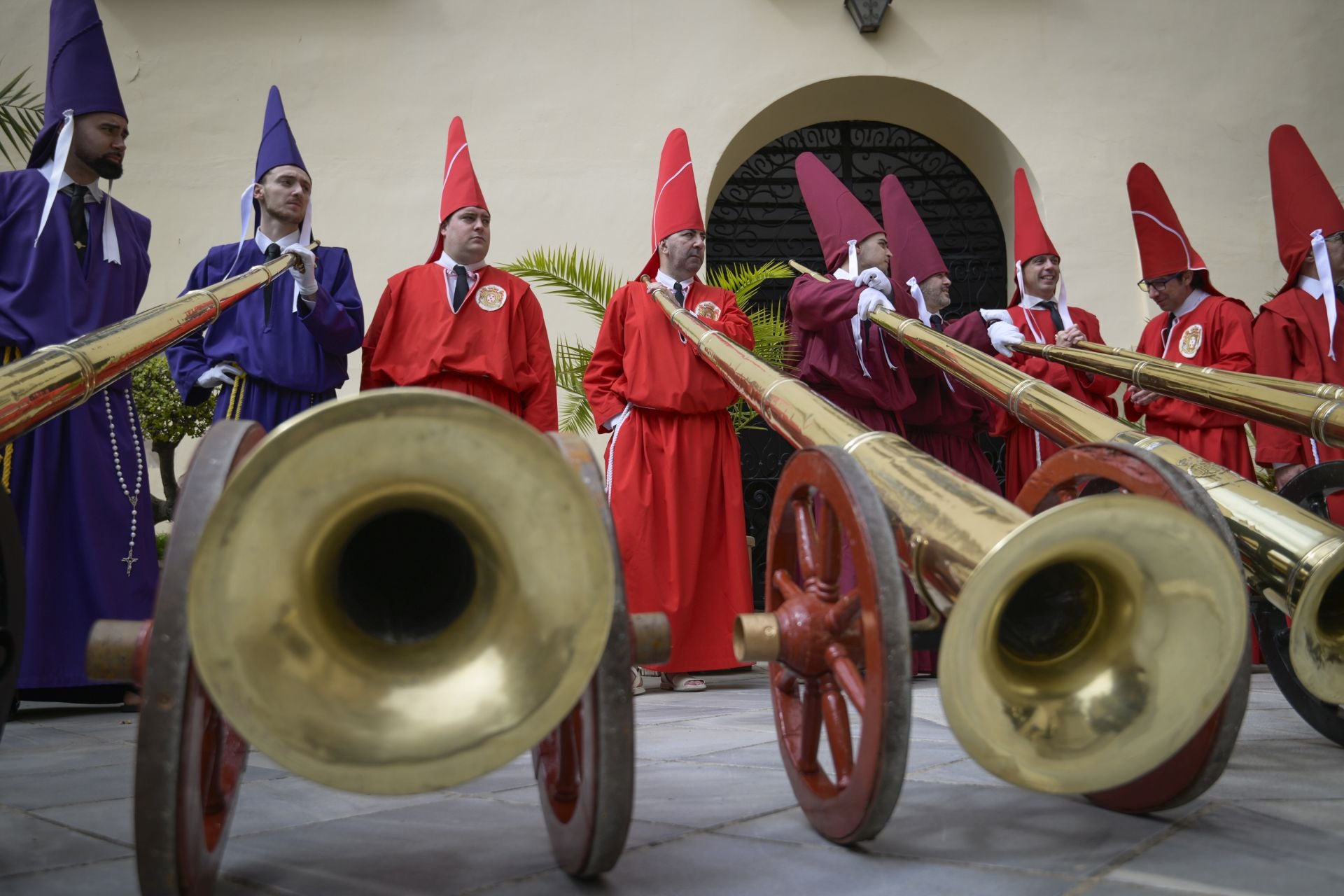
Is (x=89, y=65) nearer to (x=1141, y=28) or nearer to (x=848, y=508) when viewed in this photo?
(x=848, y=508)

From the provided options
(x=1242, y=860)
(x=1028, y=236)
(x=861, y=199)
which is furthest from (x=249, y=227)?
(x=861, y=199)

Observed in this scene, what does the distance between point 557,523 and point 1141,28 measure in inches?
332

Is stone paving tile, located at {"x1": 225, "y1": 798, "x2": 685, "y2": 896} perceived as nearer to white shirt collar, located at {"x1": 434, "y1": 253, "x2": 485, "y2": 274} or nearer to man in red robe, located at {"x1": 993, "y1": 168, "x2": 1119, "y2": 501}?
white shirt collar, located at {"x1": 434, "y1": 253, "x2": 485, "y2": 274}

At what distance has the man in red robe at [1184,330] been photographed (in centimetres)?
509

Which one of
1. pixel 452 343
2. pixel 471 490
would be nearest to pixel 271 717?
pixel 471 490

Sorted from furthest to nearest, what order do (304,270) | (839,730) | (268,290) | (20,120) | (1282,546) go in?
(20,120)
(268,290)
(304,270)
(1282,546)
(839,730)

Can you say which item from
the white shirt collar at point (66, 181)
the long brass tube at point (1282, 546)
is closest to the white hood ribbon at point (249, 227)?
the white shirt collar at point (66, 181)

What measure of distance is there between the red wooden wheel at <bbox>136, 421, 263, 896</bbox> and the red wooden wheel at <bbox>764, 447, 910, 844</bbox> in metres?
0.86

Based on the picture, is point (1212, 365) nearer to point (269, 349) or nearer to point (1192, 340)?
point (1192, 340)

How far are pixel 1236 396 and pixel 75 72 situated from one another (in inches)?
152

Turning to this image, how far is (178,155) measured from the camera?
25.5ft

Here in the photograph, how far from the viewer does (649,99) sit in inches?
318

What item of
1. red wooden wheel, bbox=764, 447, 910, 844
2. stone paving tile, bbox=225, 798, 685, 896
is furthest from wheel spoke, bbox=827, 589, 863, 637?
stone paving tile, bbox=225, 798, 685, 896

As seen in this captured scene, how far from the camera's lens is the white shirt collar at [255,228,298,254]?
4367mm
